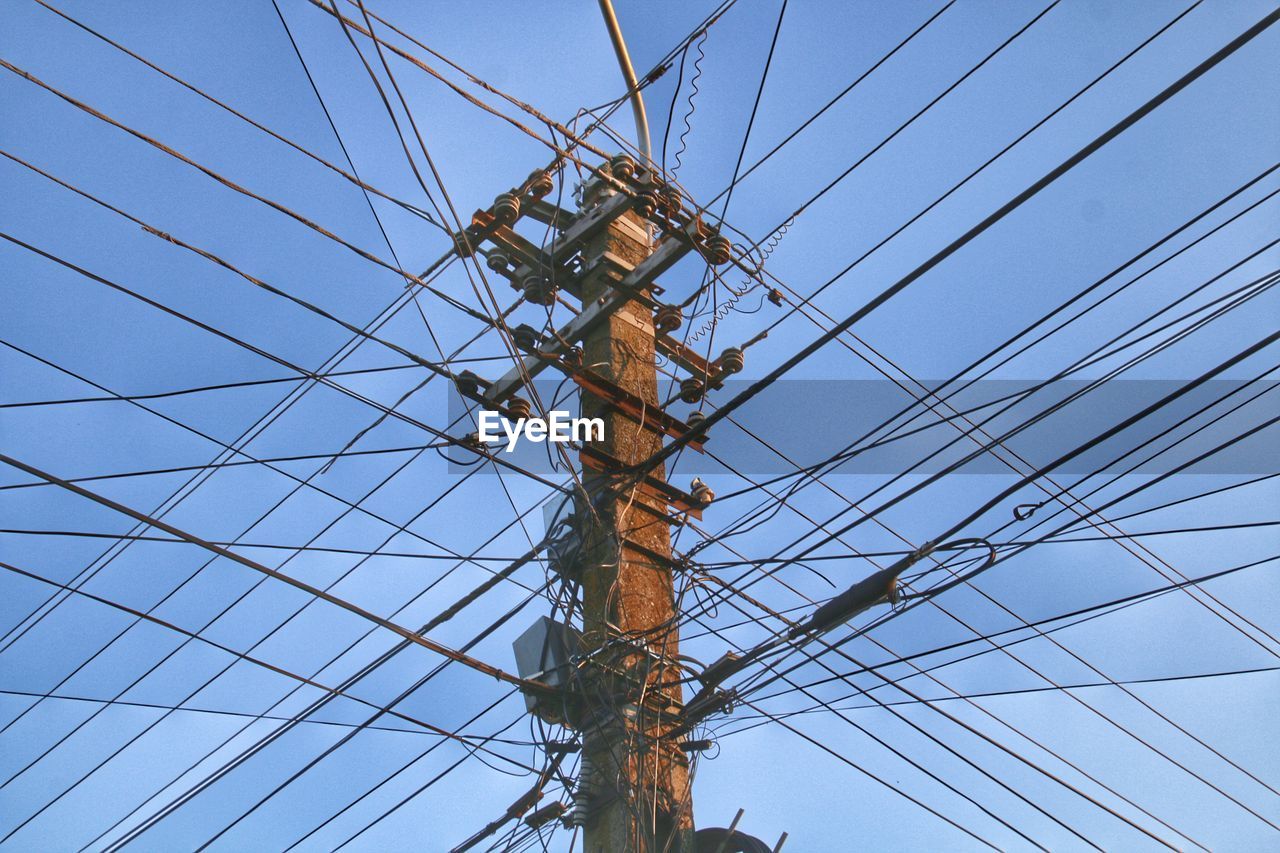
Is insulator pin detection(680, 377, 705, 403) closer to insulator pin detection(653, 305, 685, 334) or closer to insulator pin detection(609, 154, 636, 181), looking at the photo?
insulator pin detection(653, 305, 685, 334)

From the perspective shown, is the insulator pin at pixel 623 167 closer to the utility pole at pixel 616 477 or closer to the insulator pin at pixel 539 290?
the utility pole at pixel 616 477

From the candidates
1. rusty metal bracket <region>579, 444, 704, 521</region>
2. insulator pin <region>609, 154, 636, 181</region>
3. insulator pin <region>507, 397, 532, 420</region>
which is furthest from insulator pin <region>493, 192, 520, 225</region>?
rusty metal bracket <region>579, 444, 704, 521</region>

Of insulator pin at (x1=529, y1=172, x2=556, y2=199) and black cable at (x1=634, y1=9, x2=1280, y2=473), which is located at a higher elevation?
insulator pin at (x1=529, y1=172, x2=556, y2=199)

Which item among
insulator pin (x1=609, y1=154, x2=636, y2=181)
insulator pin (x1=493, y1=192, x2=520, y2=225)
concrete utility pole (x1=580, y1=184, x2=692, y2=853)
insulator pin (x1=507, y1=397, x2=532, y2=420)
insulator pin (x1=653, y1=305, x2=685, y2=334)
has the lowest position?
concrete utility pole (x1=580, y1=184, x2=692, y2=853)

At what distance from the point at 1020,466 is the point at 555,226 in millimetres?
3260

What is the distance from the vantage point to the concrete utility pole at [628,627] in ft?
20.1

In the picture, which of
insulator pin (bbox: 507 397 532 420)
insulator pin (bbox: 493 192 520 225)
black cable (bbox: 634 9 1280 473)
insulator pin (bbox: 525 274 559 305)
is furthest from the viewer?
insulator pin (bbox: 525 274 559 305)

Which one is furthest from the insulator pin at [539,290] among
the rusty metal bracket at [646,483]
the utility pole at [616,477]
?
the rusty metal bracket at [646,483]

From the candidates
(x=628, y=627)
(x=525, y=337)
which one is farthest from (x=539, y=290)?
(x=628, y=627)

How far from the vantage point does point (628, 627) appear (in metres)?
6.62

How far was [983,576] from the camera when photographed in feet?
26.0

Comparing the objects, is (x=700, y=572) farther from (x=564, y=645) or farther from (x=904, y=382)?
(x=904, y=382)

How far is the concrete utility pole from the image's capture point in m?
6.13

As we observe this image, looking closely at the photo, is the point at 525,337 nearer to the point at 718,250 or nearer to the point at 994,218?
the point at 718,250
